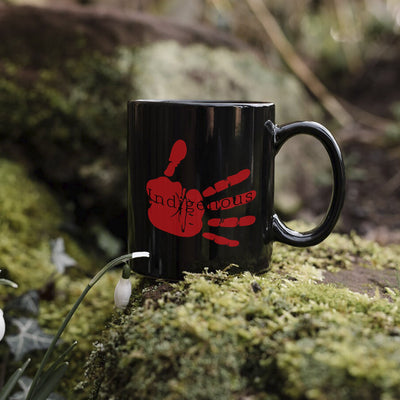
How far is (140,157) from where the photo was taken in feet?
3.50

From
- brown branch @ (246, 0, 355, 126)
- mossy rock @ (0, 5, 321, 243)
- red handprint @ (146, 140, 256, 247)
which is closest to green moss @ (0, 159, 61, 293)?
mossy rock @ (0, 5, 321, 243)

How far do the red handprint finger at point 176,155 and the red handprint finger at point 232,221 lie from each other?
153 millimetres

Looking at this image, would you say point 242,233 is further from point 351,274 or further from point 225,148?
point 351,274

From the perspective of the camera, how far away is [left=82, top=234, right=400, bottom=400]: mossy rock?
2.18 ft

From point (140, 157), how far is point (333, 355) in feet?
2.07

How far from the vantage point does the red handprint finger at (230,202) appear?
1014 millimetres

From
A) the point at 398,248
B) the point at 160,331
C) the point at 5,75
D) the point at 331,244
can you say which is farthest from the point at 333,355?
the point at 5,75

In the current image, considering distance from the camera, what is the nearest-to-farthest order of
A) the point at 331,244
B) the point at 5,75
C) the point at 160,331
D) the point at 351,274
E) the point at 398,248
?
the point at 160,331, the point at 351,274, the point at 331,244, the point at 398,248, the point at 5,75

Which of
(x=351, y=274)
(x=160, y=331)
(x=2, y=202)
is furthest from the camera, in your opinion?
(x=2, y=202)

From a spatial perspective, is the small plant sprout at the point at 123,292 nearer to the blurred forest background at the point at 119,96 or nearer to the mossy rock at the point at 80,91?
the blurred forest background at the point at 119,96

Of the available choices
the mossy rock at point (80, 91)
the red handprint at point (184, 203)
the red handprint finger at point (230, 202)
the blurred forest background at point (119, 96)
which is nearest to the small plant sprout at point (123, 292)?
the red handprint at point (184, 203)

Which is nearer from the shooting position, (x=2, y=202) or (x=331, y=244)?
(x=331, y=244)

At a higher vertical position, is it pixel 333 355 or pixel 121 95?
pixel 121 95

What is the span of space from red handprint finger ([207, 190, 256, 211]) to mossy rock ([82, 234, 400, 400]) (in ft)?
0.52
